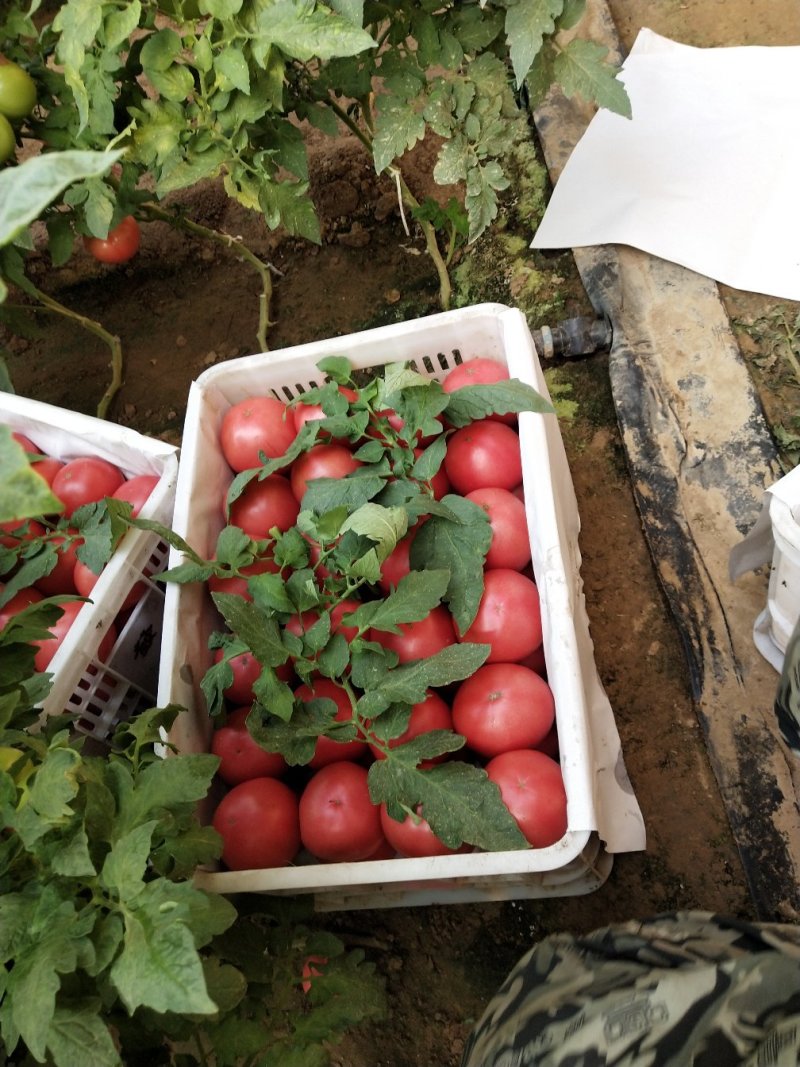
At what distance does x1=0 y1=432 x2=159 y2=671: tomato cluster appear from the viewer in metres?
1.16

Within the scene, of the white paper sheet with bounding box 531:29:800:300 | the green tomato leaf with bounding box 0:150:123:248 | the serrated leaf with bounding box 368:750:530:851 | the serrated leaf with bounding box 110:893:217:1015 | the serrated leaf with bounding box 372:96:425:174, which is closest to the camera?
the green tomato leaf with bounding box 0:150:123:248

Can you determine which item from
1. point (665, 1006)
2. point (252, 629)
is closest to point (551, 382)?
point (252, 629)

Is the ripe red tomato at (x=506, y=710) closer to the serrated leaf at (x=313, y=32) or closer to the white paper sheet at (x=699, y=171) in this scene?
the serrated leaf at (x=313, y=32)

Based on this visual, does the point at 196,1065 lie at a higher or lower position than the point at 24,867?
lower

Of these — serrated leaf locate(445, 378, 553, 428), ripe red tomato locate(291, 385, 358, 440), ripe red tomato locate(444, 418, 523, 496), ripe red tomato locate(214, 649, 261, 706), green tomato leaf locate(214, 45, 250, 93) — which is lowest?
ripe red tomato locate(214, 649, 261, 706)

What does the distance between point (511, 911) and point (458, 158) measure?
128 centimetres

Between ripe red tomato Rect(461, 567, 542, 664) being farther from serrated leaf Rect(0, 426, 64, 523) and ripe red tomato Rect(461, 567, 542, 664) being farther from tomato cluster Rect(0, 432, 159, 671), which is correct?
serrated leaf Rect(0, 426, 64, 523)

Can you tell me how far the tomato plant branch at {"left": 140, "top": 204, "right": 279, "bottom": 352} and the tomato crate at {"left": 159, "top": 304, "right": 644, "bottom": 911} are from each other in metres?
0.61

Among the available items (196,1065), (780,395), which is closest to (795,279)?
(780,395)

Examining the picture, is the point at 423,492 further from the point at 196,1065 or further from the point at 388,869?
the point at 196,1065

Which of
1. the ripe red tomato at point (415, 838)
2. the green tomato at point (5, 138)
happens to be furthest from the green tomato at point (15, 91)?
the ripe red tomato at point (415, 838)

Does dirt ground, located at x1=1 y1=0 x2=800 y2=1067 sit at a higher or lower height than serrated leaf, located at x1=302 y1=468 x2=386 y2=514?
lower

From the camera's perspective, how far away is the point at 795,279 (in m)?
1.67

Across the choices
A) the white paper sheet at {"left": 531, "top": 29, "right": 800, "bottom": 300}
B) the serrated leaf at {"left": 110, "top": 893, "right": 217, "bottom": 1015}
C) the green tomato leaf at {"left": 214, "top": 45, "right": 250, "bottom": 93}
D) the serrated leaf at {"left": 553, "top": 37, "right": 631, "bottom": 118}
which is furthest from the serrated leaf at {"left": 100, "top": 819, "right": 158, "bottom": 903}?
the white paper sheet at {"left": 531, "top": 29, "right": 800, "bottom": 300}
